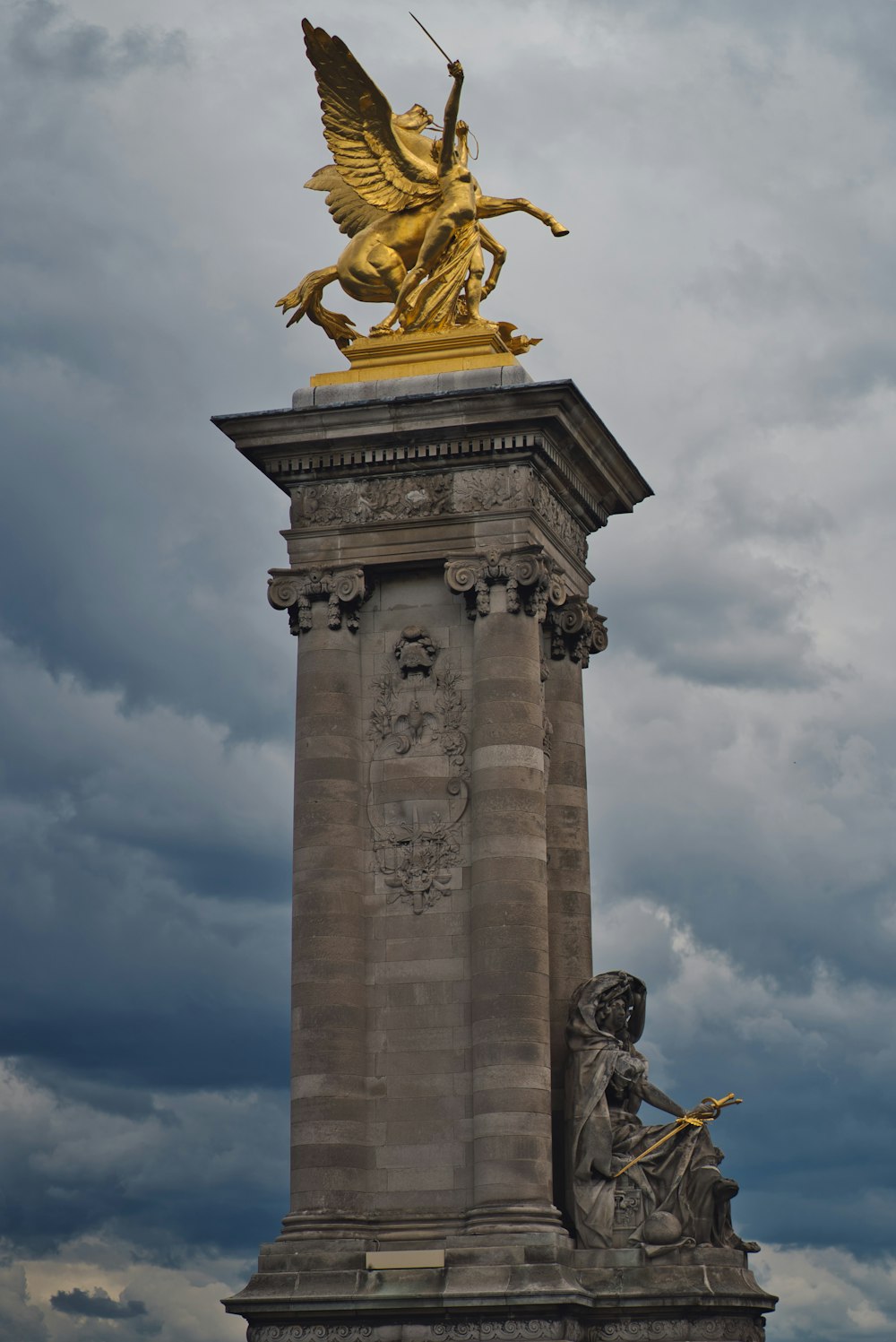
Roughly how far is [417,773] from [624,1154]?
596 centimetres

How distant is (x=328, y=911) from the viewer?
3481cm

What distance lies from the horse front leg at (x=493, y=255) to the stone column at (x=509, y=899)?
514 centimetres

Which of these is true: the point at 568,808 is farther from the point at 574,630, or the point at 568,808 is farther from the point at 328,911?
the point at 328,911

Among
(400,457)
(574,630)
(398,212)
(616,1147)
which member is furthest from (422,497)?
(616,1147)

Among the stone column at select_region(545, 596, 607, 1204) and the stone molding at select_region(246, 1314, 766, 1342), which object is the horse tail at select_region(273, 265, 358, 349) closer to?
the stone column at select_region(545, 596, 607, 1204)

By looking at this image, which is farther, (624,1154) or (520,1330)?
(624,1154)

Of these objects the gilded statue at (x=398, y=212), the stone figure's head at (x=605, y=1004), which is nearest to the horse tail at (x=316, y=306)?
the gilded statue at (x=398, y=212)

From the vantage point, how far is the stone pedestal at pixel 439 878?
108 ft

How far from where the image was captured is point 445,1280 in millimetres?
32500

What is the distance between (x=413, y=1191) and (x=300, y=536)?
371 inches

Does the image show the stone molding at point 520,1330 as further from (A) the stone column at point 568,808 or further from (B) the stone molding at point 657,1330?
(A) the stone column at point 568,808

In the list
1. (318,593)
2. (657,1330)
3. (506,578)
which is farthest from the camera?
(318,593)

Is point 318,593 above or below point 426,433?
below

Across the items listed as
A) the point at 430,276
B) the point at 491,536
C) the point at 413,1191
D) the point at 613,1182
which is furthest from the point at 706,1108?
the point at 430,276
